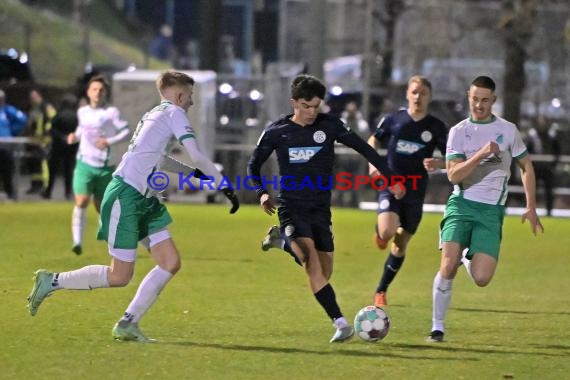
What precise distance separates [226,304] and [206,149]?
53.1ft

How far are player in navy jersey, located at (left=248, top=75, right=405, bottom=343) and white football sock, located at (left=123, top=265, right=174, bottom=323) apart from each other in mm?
909

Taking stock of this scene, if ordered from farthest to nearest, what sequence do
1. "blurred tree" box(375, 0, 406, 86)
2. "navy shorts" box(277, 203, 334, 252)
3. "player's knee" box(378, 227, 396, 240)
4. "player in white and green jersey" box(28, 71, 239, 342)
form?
"blurred tree" box(375, 0, 406, 86) < "player's knee" box(378, 227, 396, 240) < "navy shorts" box(277, 203, 334, 252) < "player in white and green jersey" box(28, 71, 239, 342)

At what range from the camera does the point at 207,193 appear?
29.2 m

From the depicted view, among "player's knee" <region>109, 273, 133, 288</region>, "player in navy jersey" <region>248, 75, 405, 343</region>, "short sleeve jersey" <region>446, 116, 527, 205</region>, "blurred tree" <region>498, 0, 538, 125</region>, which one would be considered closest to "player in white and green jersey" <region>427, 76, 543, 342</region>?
"short sleeve jersey" <region>446, 116, 527, 205</region>

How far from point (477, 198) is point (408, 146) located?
2.68 m

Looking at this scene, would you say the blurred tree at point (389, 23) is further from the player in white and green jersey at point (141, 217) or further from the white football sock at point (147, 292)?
the white football sock at point (147, 292)

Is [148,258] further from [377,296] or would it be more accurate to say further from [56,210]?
[56,210]

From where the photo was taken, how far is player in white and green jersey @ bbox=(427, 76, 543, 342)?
11.2 metres

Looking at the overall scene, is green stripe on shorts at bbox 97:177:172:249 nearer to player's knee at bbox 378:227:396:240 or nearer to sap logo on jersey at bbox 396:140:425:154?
player's knee at bbox 378:227:396:240

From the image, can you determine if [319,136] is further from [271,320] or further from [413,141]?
[413,141]

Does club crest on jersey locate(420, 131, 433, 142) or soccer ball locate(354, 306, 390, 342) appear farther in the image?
club crest on jersey locate(420, 131, 433, 142)

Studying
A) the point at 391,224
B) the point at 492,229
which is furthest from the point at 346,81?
the point at 492,229

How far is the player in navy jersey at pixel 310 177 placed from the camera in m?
11.0

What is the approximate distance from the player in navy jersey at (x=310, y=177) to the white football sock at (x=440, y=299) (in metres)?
0.67
